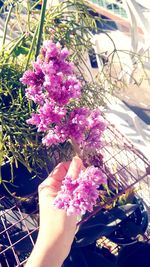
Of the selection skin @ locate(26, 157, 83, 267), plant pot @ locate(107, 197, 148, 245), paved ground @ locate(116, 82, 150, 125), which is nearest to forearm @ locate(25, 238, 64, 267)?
skin @ locate(26, 157, 83, 267)

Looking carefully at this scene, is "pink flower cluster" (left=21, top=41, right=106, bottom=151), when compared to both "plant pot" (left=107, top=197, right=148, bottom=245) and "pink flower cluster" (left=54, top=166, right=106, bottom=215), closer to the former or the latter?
"pink flower cluster" (left=54, top=166, right=106, bottom=215)

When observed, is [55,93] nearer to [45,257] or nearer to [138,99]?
[45,257]

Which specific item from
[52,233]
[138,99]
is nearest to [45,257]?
[52,233]

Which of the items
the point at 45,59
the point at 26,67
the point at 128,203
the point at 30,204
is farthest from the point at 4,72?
the point at 128,203

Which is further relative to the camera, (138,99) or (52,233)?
(138,99)

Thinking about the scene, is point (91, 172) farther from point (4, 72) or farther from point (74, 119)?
point (4, 72)

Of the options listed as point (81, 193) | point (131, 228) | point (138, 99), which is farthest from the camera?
point (138, 99)
